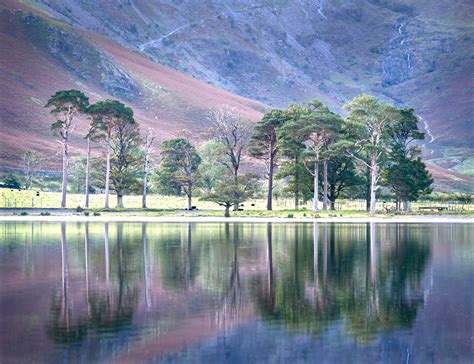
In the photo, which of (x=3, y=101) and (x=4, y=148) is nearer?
(x=4, y=148)

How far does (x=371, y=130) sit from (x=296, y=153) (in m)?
8.64

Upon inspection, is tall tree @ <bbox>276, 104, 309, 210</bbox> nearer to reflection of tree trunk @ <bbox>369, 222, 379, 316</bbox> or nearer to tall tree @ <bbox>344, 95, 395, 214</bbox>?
tall tree @ <bbox>344, 95, 395, 214</bbox>

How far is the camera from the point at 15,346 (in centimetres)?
1925

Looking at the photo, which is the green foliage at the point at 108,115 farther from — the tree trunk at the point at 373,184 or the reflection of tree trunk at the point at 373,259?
the reflection of tree trunk at the point at 373,259

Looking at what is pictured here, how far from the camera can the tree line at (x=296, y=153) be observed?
81.5m

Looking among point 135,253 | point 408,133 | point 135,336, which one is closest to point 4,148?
point 408,133

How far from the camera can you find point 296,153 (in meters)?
83.8

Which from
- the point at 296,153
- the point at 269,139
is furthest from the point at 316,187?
the point at 269,139

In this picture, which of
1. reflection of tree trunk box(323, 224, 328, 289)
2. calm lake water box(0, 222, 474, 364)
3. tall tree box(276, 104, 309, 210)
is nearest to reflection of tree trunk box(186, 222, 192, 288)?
calm lake water box(0, 222, 474, 364)

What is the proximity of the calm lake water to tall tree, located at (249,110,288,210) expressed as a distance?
4074cm

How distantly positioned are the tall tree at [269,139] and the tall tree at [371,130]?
7223mm

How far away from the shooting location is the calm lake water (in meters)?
19.1

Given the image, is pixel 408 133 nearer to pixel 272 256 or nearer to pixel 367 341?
pixel 272 256

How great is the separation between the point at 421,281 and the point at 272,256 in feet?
31.7
